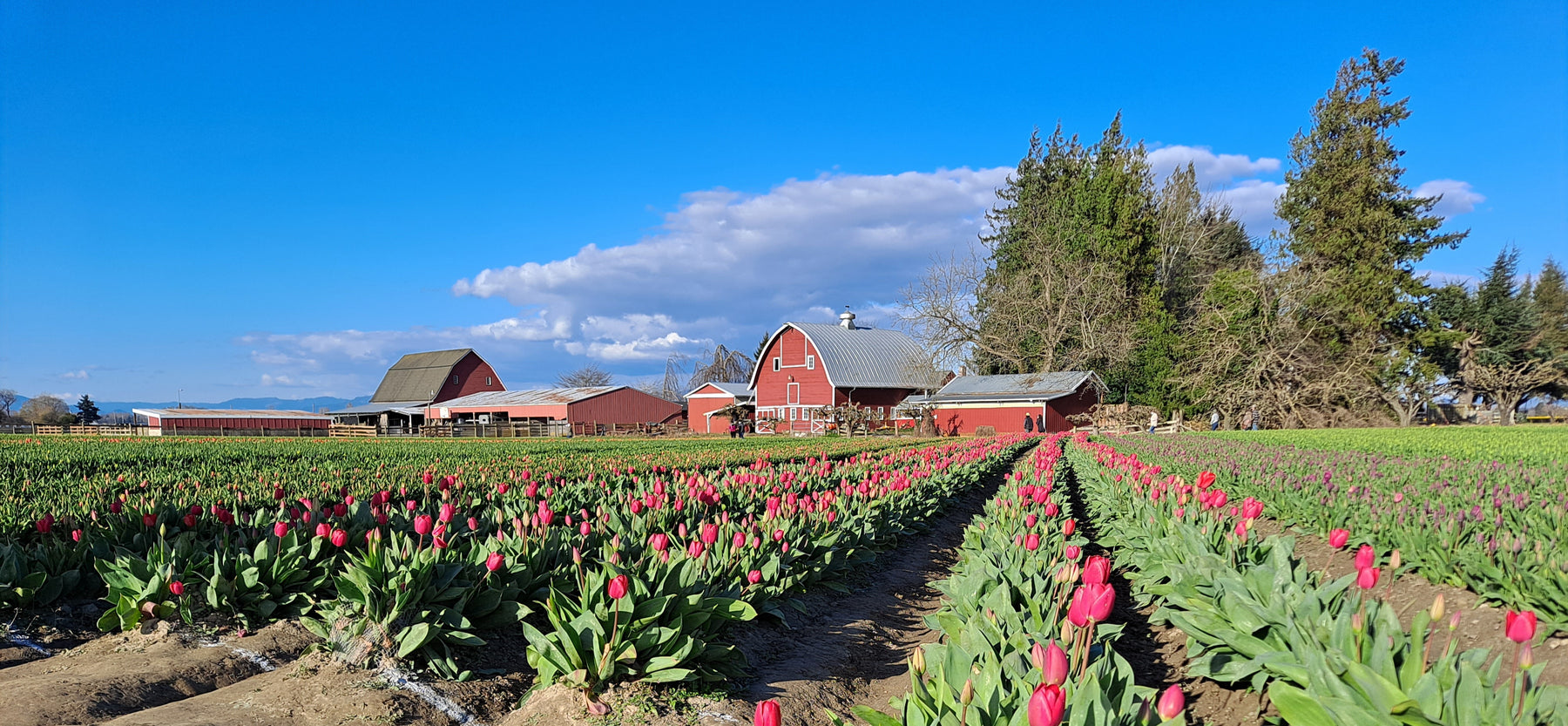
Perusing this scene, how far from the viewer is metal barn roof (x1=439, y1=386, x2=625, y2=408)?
179ft

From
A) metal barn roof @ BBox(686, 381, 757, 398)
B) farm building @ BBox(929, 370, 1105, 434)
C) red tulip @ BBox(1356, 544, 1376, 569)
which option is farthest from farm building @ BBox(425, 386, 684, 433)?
red tulip @ BBox(1356, 544, 1376, 569)

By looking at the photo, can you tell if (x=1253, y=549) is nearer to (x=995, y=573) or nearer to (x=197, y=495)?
(x=995, y=573)

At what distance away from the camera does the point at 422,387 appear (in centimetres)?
6794

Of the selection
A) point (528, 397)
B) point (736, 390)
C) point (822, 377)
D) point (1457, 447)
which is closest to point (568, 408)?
point (528, 397)

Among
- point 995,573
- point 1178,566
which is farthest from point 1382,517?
point 995,573

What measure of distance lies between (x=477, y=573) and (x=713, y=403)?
1977 inches

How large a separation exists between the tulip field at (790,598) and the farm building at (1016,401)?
32.6m

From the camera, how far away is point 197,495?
25.0 feet

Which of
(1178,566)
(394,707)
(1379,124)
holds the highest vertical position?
(1379,124)

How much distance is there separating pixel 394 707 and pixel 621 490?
4.64m

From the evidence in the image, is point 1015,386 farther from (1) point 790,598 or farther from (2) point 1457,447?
(1) point 790,598

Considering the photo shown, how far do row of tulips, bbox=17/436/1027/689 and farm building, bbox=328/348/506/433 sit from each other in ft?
205

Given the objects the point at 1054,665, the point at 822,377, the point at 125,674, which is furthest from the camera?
the point at 822,377

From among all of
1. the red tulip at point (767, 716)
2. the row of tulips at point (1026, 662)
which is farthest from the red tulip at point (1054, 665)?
the red tulip at point (767, 716)
